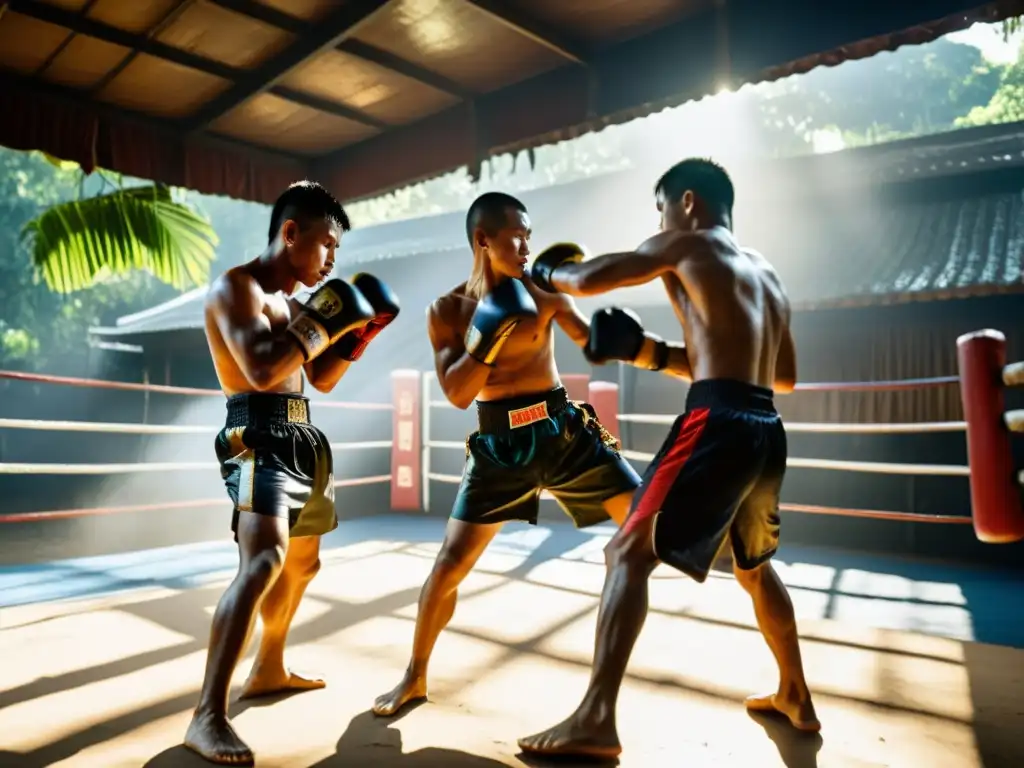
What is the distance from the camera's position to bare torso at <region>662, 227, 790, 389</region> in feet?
5.05

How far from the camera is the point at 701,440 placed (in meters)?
1.49

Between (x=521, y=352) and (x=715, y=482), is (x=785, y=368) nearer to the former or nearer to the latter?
(x=715, y=482)

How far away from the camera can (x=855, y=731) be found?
1622mm

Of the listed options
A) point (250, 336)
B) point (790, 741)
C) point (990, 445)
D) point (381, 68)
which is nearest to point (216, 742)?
point (250, 336)

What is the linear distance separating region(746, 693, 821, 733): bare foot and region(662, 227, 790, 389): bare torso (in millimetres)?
738

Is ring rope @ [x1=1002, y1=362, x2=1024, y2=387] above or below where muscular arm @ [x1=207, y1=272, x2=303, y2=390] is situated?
below

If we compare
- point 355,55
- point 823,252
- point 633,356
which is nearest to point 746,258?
point 633,356

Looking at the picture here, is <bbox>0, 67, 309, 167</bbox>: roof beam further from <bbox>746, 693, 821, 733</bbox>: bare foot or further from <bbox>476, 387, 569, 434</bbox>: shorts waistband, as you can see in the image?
<bbox>746, 693, 821, 733</bbox>: bare foot

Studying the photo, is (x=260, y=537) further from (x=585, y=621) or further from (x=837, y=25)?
(x=837, y=25)

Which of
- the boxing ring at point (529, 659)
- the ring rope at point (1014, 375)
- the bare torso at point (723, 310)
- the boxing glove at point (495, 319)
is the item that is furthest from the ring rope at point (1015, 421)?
the boxing glove at point (495, 319)

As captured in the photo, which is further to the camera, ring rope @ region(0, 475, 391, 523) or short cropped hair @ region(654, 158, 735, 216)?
ring rope @ region(0, 475, 391, 523)

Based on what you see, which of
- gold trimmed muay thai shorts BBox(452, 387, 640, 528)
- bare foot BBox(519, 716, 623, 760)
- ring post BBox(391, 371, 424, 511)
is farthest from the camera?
ring post BBox(391, 371, 424, 511)

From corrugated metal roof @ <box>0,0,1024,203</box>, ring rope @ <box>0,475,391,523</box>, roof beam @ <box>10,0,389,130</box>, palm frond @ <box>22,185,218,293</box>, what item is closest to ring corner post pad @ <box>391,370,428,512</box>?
ring rope @ <box>0,475,391,523</box>

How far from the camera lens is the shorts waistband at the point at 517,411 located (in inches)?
74.0
